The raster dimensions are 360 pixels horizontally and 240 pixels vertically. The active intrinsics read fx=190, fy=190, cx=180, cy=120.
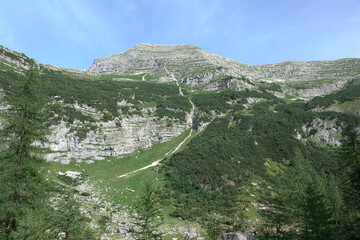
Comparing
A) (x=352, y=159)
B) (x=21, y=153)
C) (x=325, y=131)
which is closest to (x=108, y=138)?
(x=21, y=153)

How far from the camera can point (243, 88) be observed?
148 meters

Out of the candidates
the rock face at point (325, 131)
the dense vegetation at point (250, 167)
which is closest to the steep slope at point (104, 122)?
the dense vegetation at point (250, 167)

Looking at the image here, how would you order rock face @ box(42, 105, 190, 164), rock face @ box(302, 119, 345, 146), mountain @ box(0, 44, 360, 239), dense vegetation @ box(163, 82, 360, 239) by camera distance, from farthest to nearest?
rock face @ box(302, 119, 345, 146) < rock face @ box(42, 105, 190, 164) < mountain @ box(0, 44, 360, 239) < dense vegetation @ box(163, 82, 360, 239)

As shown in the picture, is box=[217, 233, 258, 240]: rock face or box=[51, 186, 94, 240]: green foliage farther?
box=[217, 233, 258, 240]: rock face

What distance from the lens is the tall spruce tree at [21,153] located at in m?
13.6

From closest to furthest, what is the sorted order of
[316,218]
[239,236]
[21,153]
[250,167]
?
1. [21,153]
2. [316,218]
3. [239,236]
4. [250,167]

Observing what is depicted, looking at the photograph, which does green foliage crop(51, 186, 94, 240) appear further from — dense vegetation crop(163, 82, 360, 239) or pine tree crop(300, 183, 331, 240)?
pine tree crop(300, 183, 331, 240)

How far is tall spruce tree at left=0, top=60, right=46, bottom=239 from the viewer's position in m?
13.6

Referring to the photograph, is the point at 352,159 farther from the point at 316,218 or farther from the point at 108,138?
the point at 108,138

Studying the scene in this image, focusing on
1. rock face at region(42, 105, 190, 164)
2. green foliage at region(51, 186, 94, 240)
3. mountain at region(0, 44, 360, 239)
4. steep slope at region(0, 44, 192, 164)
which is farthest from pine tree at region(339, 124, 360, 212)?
steep slope at region(0, 44, 192, 164)

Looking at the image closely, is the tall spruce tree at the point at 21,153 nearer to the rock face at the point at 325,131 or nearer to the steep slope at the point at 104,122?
the steep slope at the point at 104,122

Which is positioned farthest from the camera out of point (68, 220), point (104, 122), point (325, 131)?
point (325, 131)

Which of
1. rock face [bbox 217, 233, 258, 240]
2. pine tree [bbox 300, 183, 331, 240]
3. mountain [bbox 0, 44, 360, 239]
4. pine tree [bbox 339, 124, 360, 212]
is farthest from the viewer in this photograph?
mountain [bbox 0, 44, 360, 239]

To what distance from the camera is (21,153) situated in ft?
49.4
